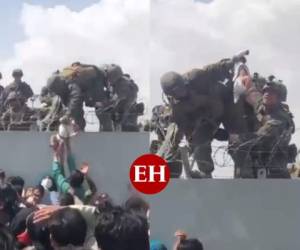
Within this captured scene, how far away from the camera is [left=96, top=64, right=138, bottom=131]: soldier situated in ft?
21.7

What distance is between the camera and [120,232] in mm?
2379

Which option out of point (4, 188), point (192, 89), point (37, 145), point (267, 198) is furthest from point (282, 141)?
point (37, 145)

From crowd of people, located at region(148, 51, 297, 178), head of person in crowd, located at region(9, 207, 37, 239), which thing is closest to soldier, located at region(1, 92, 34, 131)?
crowd of people, located at region(148, 51, 297, 178)

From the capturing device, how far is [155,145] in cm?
475

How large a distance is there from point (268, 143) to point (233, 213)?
49 cm

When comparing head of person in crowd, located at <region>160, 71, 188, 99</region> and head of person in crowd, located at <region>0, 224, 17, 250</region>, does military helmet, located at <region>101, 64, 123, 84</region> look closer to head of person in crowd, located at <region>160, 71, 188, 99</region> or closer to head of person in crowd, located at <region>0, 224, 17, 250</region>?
head of person in crowd, located at <region>160, 71, 188, 99</region>

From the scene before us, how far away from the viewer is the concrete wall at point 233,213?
4.42 meters

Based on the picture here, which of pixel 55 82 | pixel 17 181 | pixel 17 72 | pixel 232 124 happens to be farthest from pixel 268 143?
pixel 17 72

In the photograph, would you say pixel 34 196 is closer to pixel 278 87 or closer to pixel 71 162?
pixel 71 162

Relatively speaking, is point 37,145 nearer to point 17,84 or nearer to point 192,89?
point 17,84

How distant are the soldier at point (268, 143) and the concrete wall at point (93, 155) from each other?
1996 millimetres

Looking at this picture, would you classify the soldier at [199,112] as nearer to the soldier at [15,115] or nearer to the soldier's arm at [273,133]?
the soldier's arm at [273,133]

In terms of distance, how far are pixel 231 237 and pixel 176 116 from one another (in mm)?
829

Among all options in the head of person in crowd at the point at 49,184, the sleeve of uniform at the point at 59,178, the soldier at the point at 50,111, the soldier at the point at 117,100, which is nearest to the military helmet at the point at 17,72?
the soldier at the point at 50,111
